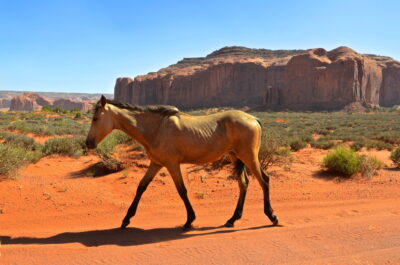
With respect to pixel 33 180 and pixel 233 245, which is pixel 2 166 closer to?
pixel 33 180

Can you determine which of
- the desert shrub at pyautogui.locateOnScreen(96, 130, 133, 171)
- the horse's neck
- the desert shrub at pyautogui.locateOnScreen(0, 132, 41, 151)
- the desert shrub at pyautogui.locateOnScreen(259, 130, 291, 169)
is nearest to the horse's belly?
the horse's neck

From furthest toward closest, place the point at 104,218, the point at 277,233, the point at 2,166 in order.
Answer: the point at 2,166, the point at 104,218, the point at 277,233

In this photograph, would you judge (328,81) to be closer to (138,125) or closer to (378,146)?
(378,146)

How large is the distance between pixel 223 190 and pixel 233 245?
3.56 m

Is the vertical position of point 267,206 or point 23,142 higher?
point 23,142

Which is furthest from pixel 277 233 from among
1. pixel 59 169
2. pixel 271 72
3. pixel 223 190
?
pixel 271 72

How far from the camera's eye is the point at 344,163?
8805mm

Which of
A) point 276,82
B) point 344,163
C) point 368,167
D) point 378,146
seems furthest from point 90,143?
point 276,82

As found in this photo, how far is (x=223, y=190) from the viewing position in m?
7.49

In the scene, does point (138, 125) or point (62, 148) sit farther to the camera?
point (62, 148)

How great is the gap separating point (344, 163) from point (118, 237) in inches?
279

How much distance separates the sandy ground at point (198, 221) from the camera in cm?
367

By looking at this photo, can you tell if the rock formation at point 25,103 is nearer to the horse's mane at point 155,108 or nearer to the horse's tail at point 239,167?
the horse's mane at point 155,108

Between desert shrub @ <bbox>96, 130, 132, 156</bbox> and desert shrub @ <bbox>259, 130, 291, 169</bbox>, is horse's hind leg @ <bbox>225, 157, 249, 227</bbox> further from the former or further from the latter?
desert shrub @ <bbox>96, 130, 132, 156</bbox>
